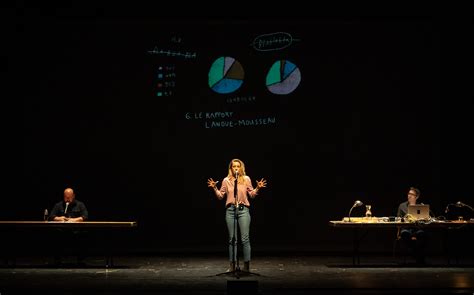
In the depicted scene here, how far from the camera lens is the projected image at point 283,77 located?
1103 cm

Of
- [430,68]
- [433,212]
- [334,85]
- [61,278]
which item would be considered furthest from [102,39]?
A: [433,212]

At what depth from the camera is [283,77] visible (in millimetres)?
11039

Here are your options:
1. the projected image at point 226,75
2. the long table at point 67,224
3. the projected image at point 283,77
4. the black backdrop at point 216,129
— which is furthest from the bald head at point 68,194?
the projected image at point 283,77

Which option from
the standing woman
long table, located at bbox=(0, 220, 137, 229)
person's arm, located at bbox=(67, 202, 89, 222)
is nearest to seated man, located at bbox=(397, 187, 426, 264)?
the standing woman

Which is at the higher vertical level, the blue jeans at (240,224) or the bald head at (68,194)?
the bald head at (68,194)

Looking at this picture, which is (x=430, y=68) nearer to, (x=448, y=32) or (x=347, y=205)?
(x=448, y=32)

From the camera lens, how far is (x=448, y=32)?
1088cm

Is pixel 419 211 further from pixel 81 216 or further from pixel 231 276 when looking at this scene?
pixel 81 216

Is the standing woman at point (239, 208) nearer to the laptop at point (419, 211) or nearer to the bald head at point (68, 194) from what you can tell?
the laptop at point (419, 211)

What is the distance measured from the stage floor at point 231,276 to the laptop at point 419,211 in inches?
26.0

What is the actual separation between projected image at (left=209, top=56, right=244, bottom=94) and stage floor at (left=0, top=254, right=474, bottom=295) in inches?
109

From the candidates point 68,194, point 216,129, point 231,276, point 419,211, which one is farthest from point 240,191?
point 216,129

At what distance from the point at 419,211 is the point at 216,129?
143 inches

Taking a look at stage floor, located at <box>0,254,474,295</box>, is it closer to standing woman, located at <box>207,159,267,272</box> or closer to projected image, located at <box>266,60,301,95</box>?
standing woman, located at <box>207,159,267,272</box>
